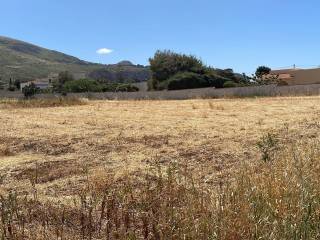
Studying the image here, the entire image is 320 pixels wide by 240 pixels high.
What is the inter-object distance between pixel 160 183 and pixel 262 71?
285 feet

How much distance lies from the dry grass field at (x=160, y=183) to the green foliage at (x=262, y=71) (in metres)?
75.5

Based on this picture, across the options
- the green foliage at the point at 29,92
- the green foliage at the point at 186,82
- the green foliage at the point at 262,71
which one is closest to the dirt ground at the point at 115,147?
the green foliage at the point at 29,92

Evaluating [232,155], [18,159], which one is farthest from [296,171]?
[18,159]

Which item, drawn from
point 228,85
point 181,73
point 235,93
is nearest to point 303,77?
point 228,85

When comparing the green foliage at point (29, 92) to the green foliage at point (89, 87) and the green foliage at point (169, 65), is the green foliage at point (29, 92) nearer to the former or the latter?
the green foliage at point (89, 87)

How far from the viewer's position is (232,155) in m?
9.80

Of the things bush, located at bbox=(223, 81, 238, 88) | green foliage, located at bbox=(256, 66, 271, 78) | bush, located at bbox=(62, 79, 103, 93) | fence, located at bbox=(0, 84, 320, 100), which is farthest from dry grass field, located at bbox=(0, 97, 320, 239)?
green foliage, located at bbox=(256, 66, 271, 78)

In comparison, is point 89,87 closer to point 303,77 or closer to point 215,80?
point 215,80

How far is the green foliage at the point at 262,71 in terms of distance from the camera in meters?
88.7

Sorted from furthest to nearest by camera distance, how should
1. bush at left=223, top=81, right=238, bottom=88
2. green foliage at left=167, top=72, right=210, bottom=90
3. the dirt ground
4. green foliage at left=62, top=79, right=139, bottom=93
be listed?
green foliage at left=62, top=79, right=139, bottom=93, green foliage at left=167, top=72, right=210, bottom=90, bush at left=223, top=81, right=238, bottom=88, the dirt ground

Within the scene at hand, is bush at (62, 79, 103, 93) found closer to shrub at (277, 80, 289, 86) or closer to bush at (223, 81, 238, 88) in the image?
bush at (223, 81, 238, 88)

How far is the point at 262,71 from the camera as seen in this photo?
3558 inches

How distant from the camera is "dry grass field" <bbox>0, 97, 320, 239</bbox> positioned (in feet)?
14.1

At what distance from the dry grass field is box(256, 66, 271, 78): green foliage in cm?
7554
